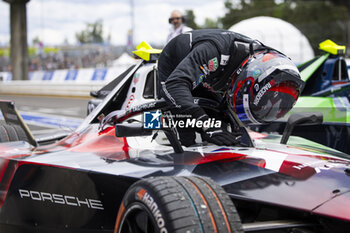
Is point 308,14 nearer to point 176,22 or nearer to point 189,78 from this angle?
point 176,22

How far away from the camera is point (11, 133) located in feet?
13.7

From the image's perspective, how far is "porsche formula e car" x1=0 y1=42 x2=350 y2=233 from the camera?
202 centimetres

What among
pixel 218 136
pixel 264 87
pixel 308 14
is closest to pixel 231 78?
pixel 264 87

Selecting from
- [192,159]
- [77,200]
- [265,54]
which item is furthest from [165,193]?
[265,54]

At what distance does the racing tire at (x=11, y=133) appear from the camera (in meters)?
4.10

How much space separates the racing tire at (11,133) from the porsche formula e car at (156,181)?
0.17m

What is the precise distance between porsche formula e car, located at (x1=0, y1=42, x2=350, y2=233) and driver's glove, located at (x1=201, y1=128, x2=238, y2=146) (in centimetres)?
5

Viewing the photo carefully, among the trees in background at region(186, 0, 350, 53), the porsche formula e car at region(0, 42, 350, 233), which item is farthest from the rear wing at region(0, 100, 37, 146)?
the trees in background at region(186, 0, 350, 53)

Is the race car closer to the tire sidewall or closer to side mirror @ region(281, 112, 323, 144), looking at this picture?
side mirror @ region(281, 112, 323, 144)

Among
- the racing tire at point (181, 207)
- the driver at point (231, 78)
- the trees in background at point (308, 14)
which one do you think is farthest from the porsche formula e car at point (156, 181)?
the trees in background at point (308, 14)

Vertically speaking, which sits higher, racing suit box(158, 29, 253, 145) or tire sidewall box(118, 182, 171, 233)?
racing suit box(158, 29, 253, 145)

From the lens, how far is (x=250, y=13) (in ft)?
229

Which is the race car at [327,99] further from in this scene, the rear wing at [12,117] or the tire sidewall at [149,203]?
the tire sidewall at [149,203]

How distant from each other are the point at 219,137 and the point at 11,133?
2.25 meters
